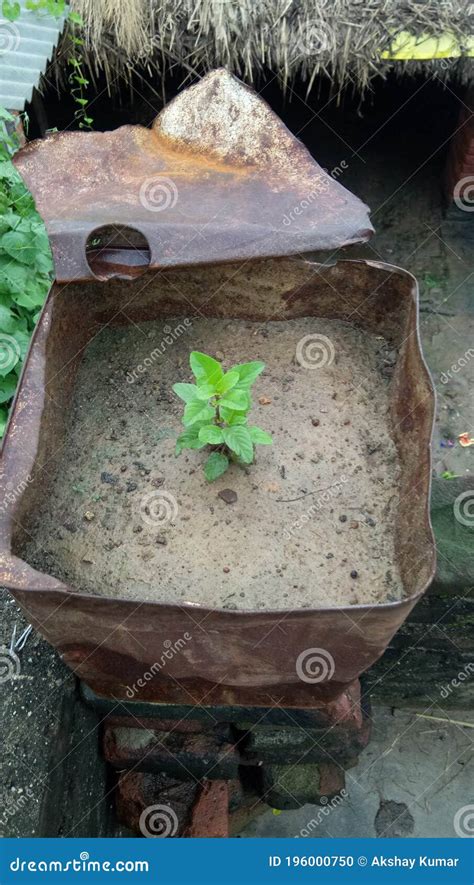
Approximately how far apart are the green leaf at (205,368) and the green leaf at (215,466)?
22cm

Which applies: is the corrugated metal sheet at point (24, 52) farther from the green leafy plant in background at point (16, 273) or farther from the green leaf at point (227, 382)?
the green leaf at point (227, 382)

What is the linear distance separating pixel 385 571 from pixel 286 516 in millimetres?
268

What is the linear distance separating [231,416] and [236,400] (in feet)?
0.20

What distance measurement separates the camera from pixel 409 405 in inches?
73.3

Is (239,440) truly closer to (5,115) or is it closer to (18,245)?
(18,245)

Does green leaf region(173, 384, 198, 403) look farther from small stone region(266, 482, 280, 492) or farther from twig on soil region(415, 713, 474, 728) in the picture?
twig on soil region(415, 713, 474, 728)

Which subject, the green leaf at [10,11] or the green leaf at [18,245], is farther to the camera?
the green leaf at [10,11]

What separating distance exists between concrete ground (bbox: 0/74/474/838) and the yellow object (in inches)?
44.6

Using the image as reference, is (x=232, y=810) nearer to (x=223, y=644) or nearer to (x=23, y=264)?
(x=223, y=644)

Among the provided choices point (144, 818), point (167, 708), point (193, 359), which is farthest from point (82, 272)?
point (144, 818)

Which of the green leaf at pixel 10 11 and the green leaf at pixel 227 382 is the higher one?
the green leaf at pixel 10 11

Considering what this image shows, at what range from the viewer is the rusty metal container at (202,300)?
147cm

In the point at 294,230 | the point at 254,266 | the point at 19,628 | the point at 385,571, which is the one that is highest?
the point at 294,230

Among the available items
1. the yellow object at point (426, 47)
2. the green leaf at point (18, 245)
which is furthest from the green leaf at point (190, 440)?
the yellow object at point (426, 47)
